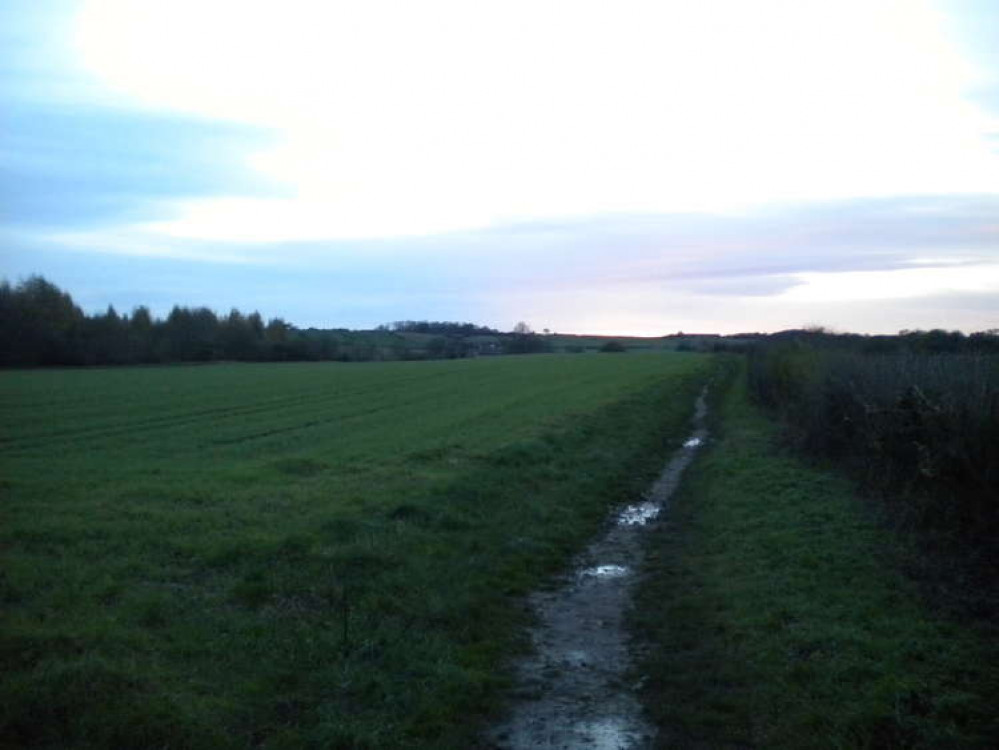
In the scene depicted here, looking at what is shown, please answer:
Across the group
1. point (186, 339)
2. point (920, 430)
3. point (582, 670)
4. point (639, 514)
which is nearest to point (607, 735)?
point (582, 670)

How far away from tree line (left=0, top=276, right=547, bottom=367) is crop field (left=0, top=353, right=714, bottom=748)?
6247 cm

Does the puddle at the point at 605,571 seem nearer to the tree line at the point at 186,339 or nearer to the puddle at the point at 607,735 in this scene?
the puddle at the point at 607,735

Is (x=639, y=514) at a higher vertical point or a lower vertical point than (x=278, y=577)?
lower

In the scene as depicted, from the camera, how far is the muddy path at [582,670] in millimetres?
7125

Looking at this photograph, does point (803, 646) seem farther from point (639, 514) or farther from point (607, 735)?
point (639, 514)

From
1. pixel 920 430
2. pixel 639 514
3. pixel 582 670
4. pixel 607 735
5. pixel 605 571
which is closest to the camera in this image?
pixel 607 735

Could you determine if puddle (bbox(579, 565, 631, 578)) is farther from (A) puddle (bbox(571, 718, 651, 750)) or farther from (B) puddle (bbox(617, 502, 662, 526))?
(A) puddle (bbox(571, 718, 651, 750))

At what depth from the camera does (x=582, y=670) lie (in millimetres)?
8633

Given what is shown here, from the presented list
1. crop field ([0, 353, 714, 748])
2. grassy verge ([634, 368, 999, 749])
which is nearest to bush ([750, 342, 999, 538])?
grassy verge ([634, 368, 999, 749])

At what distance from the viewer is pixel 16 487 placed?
1579cm

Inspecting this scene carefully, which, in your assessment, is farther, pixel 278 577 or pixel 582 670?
pixel 278 577

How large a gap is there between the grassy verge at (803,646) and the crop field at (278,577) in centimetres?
166

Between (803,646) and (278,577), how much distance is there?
5.35 metres

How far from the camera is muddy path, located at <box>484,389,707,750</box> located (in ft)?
23.4
